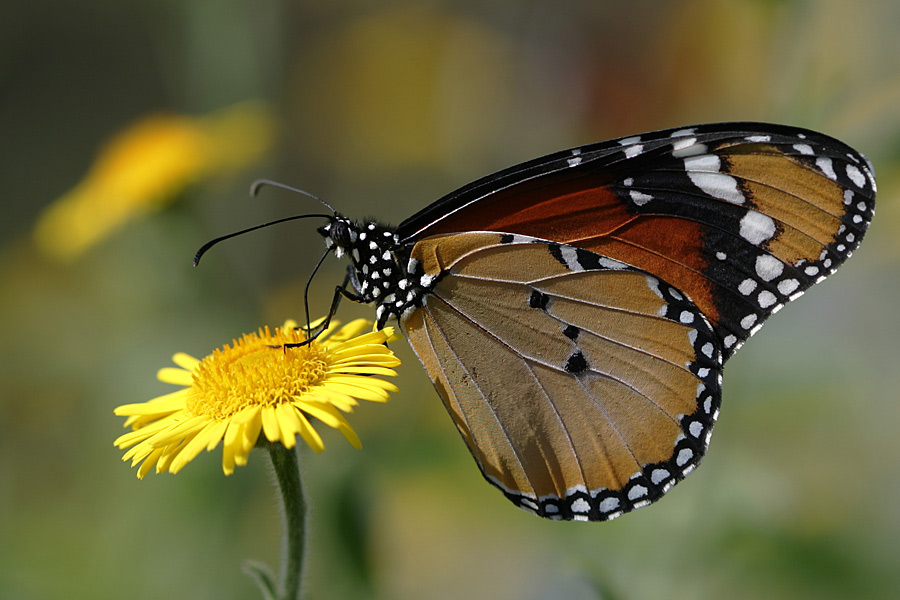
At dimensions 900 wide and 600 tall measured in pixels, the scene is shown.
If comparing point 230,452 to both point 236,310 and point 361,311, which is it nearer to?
point 236,310

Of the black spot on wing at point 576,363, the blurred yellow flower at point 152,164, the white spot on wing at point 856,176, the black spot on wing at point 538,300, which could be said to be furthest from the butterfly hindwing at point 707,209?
the blurred yellow flower at point 152,164

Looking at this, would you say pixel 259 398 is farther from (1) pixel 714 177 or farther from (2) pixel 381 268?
(1) pixel 714 177

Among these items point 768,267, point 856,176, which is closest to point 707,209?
point 768,267

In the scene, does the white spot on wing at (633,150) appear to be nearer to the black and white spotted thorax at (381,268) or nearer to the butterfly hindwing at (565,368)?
the butterfly hindwing at (565,368)


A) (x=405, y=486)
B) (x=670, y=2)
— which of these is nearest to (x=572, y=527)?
(x=405, y=486)

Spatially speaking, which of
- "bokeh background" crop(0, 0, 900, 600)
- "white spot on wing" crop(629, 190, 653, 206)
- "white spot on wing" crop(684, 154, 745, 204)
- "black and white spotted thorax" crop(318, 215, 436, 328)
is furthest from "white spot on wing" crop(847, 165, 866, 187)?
"black and white spotted thorax" crop(318, 215, 436, 328)

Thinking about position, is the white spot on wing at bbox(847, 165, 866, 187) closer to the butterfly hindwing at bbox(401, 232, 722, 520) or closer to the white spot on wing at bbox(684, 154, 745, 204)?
the white spot on wing at bbox(684, 154, 745, 204)
